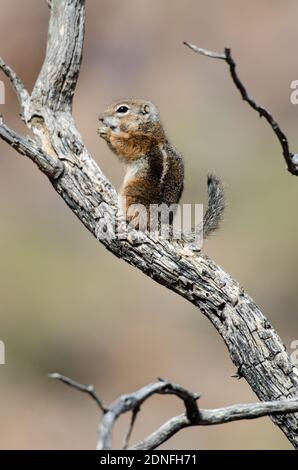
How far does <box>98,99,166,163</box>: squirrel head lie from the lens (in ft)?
16.5

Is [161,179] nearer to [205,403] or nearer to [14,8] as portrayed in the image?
[205,403]

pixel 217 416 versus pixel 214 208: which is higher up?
pixel 214 208

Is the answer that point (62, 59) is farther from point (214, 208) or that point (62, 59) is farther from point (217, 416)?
point (217, 416)

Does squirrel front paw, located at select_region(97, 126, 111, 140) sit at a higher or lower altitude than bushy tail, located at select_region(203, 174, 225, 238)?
higher

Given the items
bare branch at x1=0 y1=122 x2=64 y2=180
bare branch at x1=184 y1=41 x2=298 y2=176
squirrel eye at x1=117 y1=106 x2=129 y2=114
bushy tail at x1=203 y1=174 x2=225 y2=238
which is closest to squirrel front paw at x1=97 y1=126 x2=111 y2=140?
squirrel eye at x1=117 y1=106 x2=129 y2=114

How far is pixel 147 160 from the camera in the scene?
4.93 metres

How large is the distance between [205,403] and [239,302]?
559cm

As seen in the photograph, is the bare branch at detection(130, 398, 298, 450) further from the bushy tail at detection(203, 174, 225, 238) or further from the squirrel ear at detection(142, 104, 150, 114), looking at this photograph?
the squirrel ear at detection(142, 104, 150, 114)

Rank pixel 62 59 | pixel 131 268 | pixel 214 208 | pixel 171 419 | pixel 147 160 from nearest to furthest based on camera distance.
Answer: pixel 171 419 → pixel 62 59 → pixel 214 208 → pixel 147 160 → pixel 131 268

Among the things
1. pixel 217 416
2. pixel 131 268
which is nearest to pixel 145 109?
pixel 217 416

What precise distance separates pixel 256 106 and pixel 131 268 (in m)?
7.72

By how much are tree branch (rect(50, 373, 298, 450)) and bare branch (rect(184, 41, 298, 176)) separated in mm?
968

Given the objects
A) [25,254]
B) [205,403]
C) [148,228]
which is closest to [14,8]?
[25,254]

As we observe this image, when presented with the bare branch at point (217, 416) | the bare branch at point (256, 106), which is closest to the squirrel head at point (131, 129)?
the bare branch at point (256, 106)
